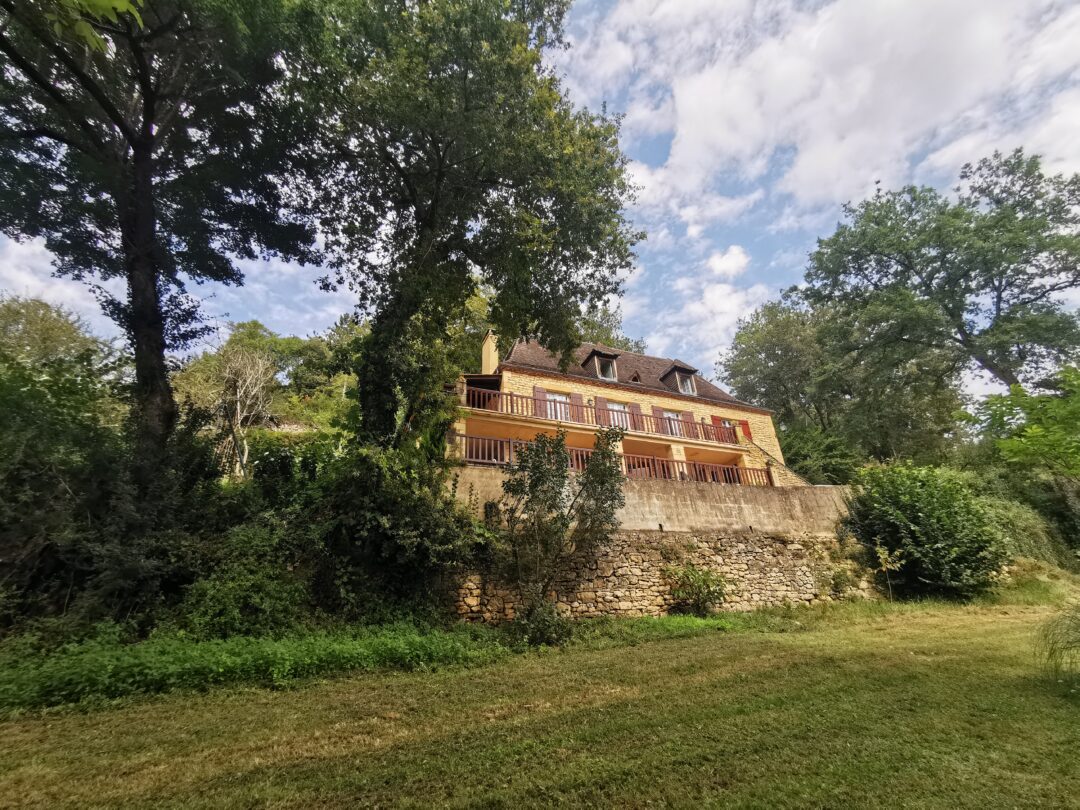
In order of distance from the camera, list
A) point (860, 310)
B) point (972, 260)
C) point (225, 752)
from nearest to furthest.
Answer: point (225, 752) < point (972, 260) < point (860, 310)

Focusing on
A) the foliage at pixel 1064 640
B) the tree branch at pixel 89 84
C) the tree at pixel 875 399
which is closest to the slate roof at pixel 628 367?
the tree at pixel 875 399

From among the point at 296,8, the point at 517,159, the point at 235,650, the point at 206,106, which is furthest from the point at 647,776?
the point at 206,106

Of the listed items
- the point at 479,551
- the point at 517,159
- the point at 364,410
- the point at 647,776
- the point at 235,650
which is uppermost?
the point at 517,159

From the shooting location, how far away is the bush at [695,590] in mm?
10242

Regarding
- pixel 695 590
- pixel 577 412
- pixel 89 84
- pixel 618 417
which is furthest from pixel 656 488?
pixel 89 84

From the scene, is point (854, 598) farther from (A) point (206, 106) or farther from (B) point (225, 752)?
(A) point (206, 106)

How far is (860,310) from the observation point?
2228 cm

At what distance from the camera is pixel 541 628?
26.2ft

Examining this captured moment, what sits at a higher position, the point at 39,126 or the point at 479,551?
the point at 39,126

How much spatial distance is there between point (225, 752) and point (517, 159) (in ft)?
35.4

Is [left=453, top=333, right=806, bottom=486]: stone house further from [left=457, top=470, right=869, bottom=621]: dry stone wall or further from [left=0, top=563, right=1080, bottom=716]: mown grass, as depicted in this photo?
[left=0, top=563, right=1080, bottom=716]: mown grass

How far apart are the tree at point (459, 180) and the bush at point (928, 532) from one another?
9758mm

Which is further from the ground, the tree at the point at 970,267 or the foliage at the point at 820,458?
the tree at the point at 970,267

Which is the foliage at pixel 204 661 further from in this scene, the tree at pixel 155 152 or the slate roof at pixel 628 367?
the slate roof at pixel 628 367
